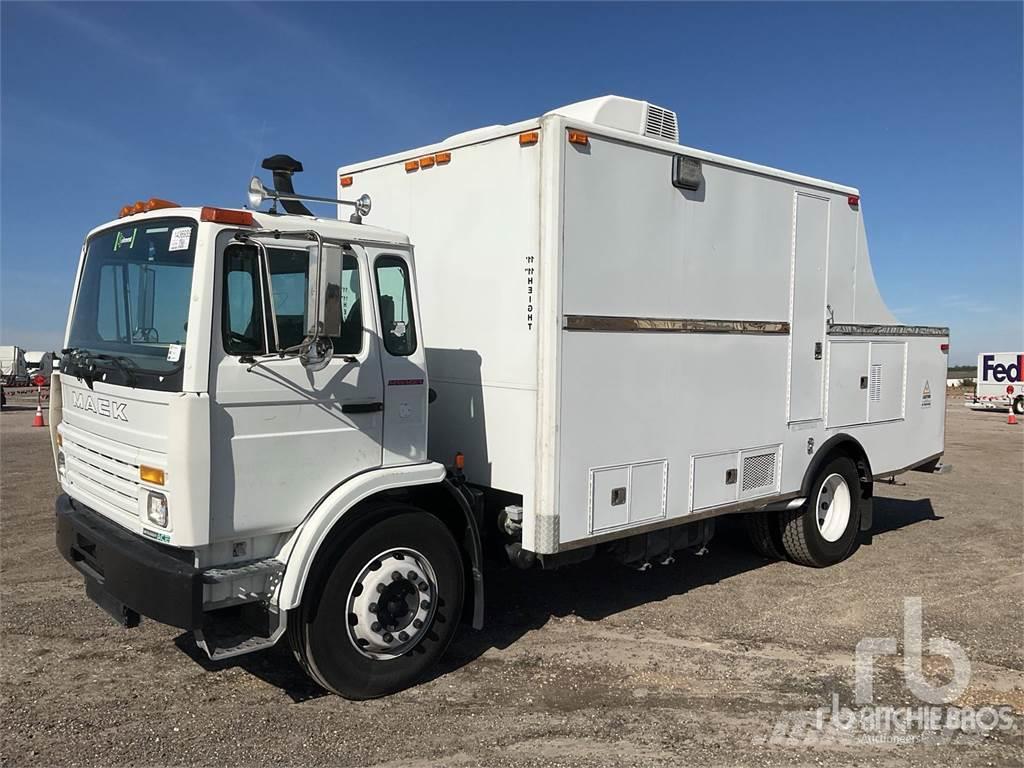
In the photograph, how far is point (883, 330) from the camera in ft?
25.7

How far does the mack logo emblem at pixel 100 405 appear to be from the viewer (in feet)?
13.9

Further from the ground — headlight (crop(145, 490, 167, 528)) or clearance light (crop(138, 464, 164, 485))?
clearance light (crop(138, 464, 164, 485))

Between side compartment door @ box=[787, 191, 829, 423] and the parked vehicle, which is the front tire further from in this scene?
the parked vehicle

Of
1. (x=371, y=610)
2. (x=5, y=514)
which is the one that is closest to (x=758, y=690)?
(x=371, y=610)

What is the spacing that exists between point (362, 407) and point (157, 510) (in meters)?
1.16

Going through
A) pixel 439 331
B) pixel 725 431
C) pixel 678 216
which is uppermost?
pixel 678 216

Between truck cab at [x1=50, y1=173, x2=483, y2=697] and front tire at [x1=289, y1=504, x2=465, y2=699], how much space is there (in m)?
0.01

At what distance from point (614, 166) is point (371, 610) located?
3.09 metres

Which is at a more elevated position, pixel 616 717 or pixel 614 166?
pixel 614 166

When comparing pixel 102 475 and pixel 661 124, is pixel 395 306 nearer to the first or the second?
pixel 102 475

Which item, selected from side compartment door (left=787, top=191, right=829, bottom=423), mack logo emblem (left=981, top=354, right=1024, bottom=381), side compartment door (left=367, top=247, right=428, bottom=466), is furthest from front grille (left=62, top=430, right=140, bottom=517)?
mack logo emblem (left=981, top=354, right=1024, bottom=381)

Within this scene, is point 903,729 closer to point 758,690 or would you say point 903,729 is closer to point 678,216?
point 758,690

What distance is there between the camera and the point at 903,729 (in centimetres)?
438

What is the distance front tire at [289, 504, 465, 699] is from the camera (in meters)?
4.38
